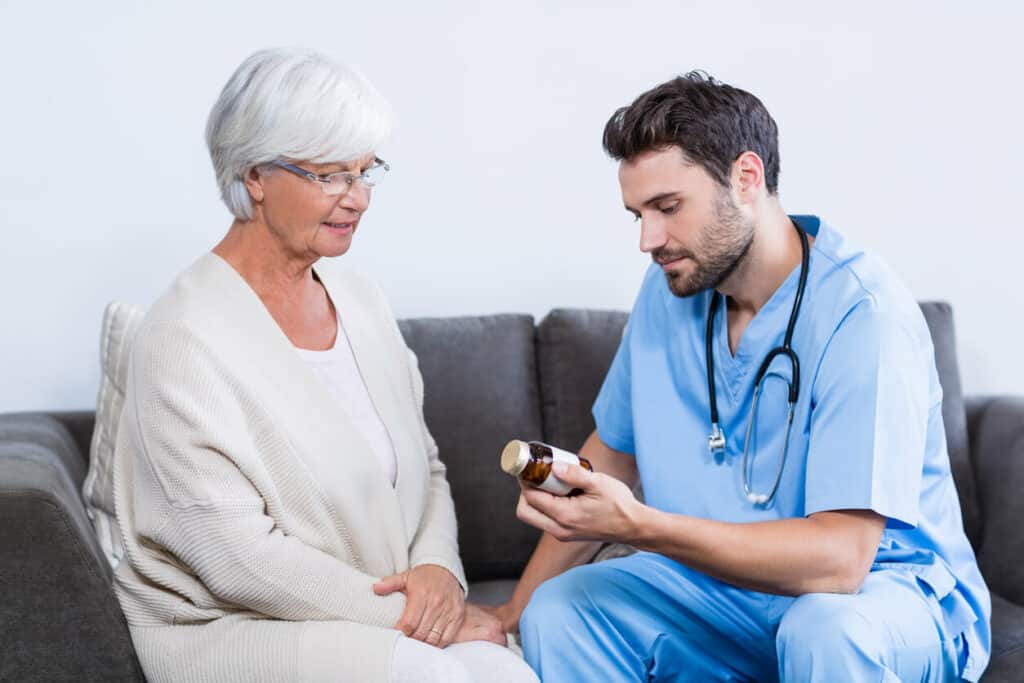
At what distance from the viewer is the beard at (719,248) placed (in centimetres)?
170

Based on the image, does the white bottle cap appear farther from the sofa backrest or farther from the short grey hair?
the sofa backrest

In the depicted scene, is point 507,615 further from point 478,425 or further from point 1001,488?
point 1001,488

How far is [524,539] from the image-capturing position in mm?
2254

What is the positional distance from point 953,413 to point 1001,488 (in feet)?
0.57

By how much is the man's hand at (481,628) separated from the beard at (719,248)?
59cm

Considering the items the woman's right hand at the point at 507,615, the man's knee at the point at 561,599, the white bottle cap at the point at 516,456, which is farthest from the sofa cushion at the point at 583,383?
the white bottle cap at the point at 516,456

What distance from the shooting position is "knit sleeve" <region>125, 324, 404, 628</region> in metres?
1.56

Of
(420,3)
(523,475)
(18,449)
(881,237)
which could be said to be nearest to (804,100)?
(881,237)

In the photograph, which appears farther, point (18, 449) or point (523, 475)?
point (18, 449)

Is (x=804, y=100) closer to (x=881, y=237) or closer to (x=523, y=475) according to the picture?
(x=881, y=237)

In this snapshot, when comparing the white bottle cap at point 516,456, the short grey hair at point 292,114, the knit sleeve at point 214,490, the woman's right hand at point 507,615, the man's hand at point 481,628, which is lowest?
the woman's right hand at point 507,615

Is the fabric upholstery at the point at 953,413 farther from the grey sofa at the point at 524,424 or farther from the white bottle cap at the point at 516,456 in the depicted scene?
the white bottle cap at the point at 516,456

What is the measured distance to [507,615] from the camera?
1.86 metres

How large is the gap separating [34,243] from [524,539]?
3.66 feet
